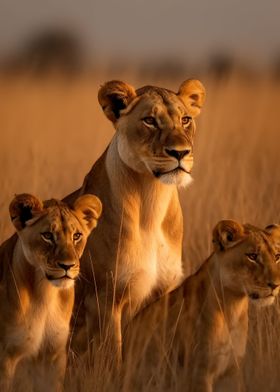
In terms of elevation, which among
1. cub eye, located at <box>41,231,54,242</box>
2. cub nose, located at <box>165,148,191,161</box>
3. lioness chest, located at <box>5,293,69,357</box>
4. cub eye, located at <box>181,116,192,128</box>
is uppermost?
cub eye, located at <box>181,116,192,128</box>

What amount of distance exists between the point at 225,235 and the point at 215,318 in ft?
1.05

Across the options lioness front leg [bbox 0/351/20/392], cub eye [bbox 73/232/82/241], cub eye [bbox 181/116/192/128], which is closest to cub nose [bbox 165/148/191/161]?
cub eye [bbox 181/116/192/128]

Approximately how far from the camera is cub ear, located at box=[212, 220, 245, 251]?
4.88 meters

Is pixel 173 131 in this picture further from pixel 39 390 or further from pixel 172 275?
pixel 39 390

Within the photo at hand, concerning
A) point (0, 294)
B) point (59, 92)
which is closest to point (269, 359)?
point (0, 294)

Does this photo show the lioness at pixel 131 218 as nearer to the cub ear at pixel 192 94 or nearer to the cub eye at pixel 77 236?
the cub ear at pixel 192 94

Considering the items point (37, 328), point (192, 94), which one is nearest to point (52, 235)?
point (37, 328)

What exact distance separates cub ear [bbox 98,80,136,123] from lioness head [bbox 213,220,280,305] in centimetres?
69

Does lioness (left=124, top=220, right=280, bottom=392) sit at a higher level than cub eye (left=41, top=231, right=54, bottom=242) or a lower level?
lower

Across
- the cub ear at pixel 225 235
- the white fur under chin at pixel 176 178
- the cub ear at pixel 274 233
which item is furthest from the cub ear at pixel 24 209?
the cub ear at pixel 274 233

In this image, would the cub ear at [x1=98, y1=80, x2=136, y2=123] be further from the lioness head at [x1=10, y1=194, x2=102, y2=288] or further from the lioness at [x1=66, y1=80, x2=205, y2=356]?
the lioness head at [x1=10, y1=194, x2=102, y2=288]

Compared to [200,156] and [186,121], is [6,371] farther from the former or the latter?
[200,156]

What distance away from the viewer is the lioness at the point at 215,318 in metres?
4.77

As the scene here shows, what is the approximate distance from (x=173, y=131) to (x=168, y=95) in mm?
226
